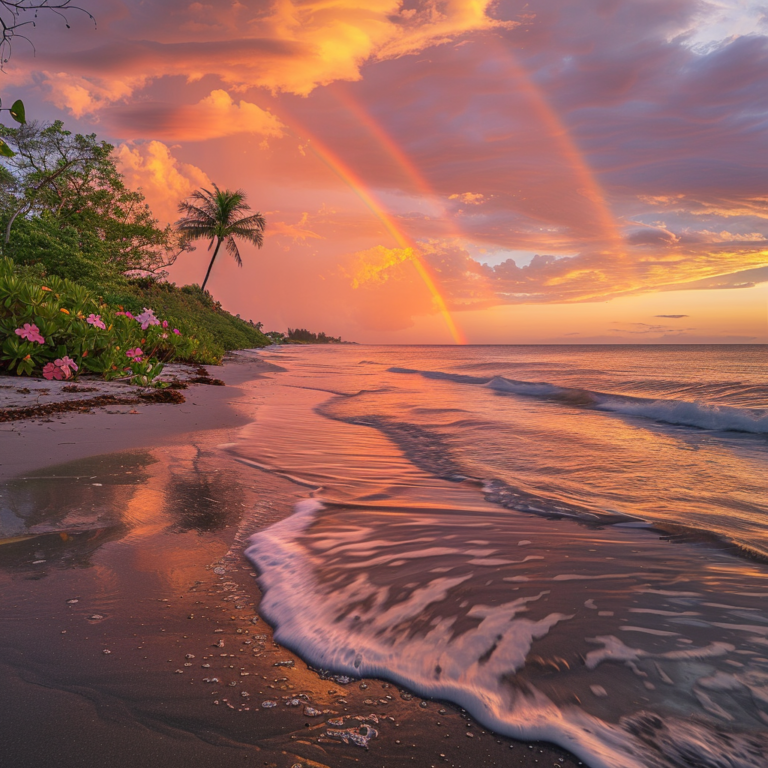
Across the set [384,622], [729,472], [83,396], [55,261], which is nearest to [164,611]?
[384,622]

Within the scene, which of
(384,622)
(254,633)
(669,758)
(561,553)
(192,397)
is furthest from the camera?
(192,397)

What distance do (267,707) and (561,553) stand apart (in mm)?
2137

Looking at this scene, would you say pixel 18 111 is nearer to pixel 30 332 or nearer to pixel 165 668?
pixel 165 668

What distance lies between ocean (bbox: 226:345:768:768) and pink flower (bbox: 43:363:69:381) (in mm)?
4961

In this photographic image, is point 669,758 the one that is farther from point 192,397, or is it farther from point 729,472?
point 192,397

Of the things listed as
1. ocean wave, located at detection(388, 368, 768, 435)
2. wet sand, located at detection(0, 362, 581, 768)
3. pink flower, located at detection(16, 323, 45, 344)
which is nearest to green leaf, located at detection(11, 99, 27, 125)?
wet sand, located at detection(0, 362, 581, 768)

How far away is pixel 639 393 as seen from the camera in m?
14.7

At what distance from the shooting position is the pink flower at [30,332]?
8.22 meters

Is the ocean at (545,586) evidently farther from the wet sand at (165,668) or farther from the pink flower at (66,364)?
the pink flower at (66,364)

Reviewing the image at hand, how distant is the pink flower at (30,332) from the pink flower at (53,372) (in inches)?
18.3

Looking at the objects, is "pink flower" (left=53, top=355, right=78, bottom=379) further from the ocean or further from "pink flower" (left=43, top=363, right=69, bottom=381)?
the ocean

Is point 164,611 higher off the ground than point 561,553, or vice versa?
point 561,553

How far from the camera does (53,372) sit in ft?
28.5

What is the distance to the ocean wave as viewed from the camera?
908 cm
